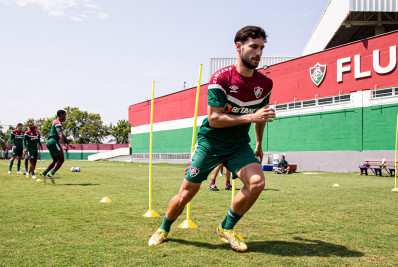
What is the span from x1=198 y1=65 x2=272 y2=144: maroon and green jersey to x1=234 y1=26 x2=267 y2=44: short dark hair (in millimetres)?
322

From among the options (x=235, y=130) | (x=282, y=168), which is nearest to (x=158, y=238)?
(x=235, y=130)

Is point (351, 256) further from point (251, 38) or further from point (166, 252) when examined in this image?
point (251, 38)

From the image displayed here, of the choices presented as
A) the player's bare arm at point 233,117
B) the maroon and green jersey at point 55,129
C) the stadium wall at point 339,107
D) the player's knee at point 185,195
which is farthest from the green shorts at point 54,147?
the stadium wall at point 339,107

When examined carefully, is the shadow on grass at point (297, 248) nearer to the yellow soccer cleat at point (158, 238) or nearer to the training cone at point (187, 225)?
the yellow soccer cleat at point (158, 238)

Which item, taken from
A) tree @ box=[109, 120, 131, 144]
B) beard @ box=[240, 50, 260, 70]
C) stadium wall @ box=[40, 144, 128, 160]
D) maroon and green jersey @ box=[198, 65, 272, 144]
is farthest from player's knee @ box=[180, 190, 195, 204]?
tree @ box=[109, 120, 131, 144]

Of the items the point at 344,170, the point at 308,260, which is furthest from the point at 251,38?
the point at 344,170

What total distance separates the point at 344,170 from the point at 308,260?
21612mm

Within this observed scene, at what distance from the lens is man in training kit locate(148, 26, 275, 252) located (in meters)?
3.92

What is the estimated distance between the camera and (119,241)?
4348 mm

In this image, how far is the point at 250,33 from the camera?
396 centimetres

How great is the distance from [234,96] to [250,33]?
694 mm

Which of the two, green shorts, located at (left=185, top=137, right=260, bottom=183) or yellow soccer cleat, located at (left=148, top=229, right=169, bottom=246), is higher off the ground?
green shorts, located at (left=185, top=137, right=260, bottom=183)

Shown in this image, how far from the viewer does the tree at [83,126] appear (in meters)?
83.7

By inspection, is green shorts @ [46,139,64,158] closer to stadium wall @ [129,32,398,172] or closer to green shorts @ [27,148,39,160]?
green shorts @ [27,148,39,160]
